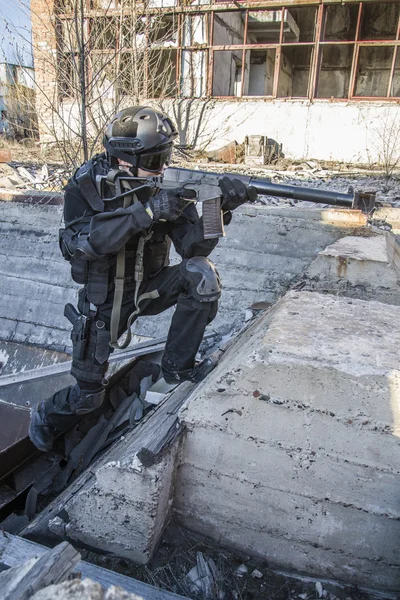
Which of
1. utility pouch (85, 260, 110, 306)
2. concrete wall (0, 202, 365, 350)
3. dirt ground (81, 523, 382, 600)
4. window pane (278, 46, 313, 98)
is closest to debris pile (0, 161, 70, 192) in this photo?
concrete wall (0, 202, 365, 350)

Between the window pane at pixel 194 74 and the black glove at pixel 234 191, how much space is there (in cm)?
1180

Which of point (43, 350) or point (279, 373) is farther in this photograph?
point (43, 350)

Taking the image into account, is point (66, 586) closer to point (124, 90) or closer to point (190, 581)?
point (190, 581)

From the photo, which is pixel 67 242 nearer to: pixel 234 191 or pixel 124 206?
pixel 124 206

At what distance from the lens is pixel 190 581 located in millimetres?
1691

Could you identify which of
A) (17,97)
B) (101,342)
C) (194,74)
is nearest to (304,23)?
(194,74)

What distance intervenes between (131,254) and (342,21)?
1558 centimetres

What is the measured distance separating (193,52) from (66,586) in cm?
1447

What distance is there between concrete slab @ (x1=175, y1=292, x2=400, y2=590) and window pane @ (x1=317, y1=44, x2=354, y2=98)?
1694 cm

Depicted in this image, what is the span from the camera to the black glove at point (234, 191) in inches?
96.4

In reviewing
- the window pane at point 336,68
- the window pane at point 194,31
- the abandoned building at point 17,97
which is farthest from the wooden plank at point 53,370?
the window pane at point 336,68

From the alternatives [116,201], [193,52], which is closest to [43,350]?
[116,201]

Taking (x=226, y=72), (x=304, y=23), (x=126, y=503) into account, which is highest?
(x=304, y=23)

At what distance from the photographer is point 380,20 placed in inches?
565
